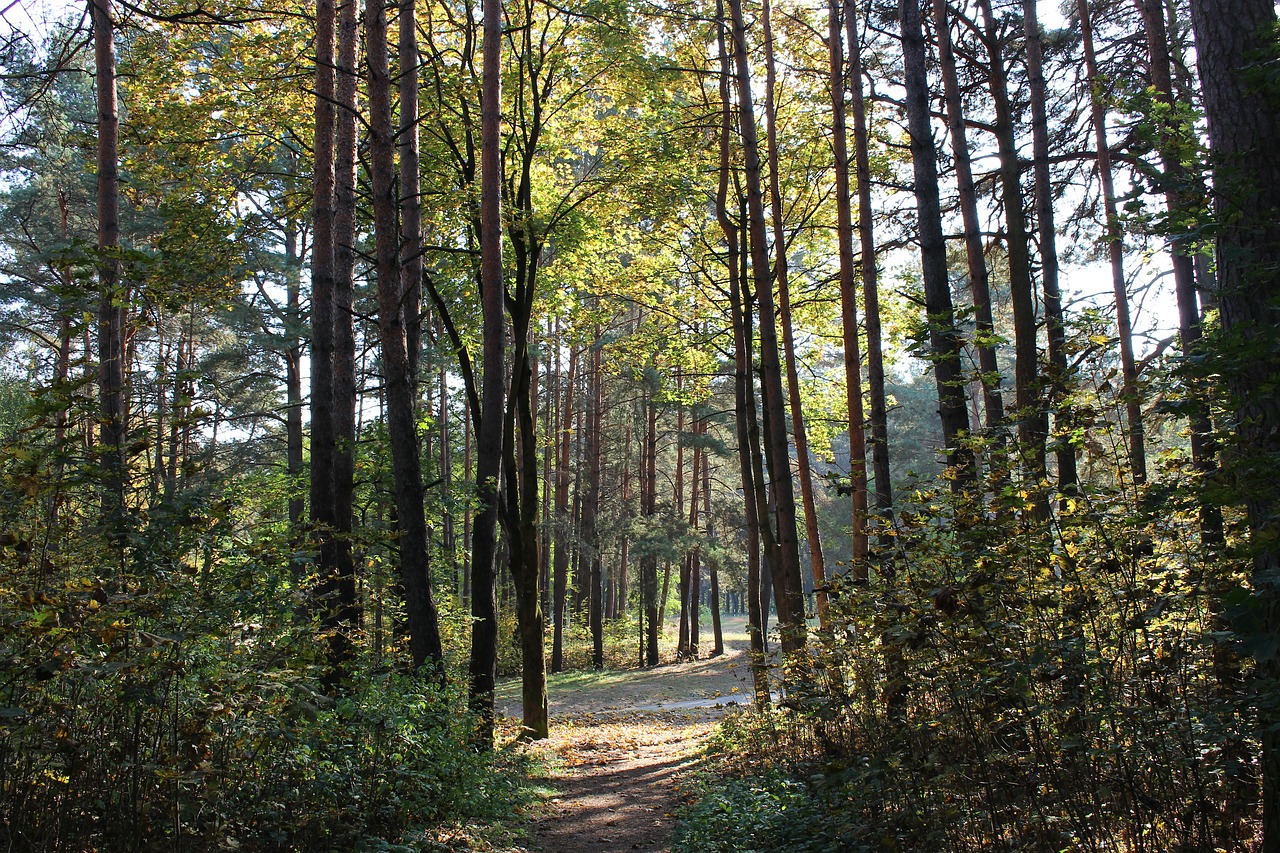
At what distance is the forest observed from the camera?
385cm

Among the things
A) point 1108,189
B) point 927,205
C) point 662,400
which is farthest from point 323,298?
point 1108,189

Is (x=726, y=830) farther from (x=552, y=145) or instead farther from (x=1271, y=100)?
(x=552, y=145)

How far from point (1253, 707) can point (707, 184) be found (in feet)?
46.0

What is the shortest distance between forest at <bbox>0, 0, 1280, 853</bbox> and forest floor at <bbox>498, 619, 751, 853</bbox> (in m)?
0.13

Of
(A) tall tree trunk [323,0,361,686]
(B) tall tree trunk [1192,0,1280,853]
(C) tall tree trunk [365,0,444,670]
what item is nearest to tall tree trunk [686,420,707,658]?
(A) tall tree trunk [323,0,361,686]

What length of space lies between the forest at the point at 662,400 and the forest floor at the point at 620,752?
128 millimetres

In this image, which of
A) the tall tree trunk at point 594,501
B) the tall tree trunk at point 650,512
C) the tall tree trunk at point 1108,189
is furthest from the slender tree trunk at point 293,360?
the tall tree trunk at point 1108,189

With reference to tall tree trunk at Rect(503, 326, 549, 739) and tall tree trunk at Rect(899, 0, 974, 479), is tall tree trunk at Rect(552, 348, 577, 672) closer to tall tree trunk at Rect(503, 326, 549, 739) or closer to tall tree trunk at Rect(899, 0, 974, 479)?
tall tree trunk at Rect(503, 326, 549, 739)

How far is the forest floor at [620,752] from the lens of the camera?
7.92 m

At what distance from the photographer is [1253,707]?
11.5 feet

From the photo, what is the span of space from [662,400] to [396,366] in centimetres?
1038

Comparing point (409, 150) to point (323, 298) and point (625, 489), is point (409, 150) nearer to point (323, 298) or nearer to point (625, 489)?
point (323, 298)

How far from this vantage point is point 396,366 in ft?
28.7

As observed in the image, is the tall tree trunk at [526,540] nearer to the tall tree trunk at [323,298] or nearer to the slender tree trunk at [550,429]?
the tall tree trunk at [323,298]
